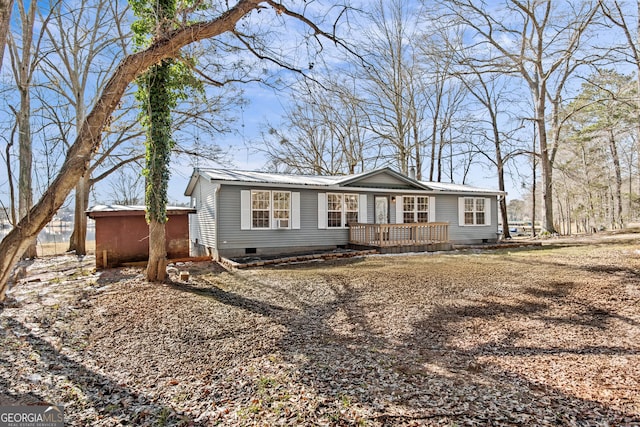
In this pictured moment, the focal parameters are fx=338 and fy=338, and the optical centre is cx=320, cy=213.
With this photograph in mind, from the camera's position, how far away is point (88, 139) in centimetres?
342

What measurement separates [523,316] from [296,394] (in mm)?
4116

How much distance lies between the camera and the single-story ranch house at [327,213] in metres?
11.9

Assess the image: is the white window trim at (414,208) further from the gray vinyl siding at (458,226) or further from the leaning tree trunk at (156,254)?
the leaning tree trunk at (156,254)

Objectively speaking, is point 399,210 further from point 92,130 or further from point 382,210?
point 92,130

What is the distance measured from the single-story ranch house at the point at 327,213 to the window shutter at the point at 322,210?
40 mm

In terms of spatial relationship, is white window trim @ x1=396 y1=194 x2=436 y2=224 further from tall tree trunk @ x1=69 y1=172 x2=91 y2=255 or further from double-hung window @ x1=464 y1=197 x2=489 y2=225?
tall tree trunk @ x1=69 y1=172 x2=91 y2=255

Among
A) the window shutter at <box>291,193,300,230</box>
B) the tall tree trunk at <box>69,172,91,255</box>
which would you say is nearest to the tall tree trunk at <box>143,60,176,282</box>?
the window shutter at <box>291,193,300,230</box>

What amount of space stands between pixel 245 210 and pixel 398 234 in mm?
6628

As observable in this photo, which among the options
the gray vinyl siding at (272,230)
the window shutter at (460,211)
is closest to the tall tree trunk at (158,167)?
the gray vinyl siding at (272,230)

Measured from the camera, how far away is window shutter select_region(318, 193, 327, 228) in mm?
13359

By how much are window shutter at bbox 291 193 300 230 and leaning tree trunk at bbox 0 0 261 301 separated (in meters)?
8.73

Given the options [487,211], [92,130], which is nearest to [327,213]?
[487,211]

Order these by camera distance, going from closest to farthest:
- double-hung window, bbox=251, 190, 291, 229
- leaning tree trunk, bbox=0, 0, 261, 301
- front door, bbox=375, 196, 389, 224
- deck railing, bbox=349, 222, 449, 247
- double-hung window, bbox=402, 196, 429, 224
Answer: leaning tree trunk, bbox=0, 0, 261, 301 < double-hung window, bbox=251, 190, 291, 229 < deck railing, bbox=349, 222, 449, 247 < front door, bbox=375, 196, 389, 224 < double-hung window, bbox=402, 196, 429, 224

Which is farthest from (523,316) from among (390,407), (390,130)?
(390,130)
